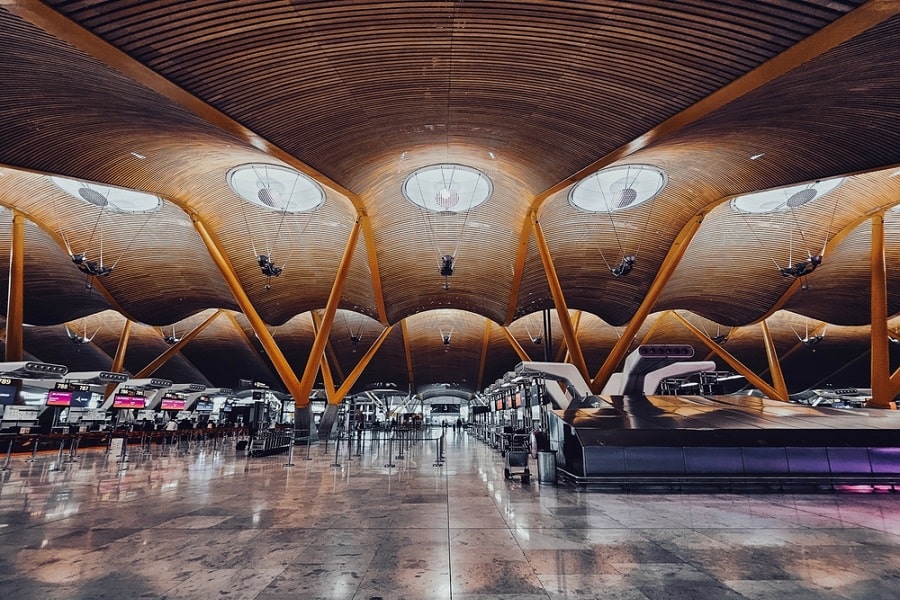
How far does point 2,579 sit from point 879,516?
10.2 m

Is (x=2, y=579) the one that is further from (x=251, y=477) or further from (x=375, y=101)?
(x=375, y=101)

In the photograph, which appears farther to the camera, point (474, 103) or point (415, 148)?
point (415, 148)

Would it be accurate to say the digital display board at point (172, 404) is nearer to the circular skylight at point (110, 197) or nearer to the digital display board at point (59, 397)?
the digital display board at point (59, 397)

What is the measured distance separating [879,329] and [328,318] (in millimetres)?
22810

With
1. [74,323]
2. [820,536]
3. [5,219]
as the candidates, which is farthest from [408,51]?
[74,323]

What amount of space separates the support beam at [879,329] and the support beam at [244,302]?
24033mm

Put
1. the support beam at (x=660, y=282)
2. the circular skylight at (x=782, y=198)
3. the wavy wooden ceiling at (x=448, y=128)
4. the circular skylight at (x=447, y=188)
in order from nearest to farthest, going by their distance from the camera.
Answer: the wavy wooden ceiling at (x=448, y=128) → the circular skylight at (x=447, y=188) → the circular skylight at (x=782, y=198) → the support beam at (x=660, y=282)

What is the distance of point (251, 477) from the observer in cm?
1152

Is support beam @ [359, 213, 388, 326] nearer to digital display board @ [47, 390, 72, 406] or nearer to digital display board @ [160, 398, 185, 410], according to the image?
digital display board @ [47, 390, 72, 406]

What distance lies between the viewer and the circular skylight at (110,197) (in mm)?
19297

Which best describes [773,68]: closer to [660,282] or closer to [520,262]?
[660,282]

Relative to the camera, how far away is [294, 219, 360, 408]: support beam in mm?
20906

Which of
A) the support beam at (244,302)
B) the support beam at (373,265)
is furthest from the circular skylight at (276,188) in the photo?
the support beam at (244,302)

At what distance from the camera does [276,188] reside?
65.9ft
